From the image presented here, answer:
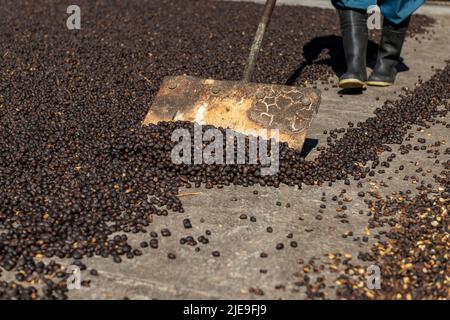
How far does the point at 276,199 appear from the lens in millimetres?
4727

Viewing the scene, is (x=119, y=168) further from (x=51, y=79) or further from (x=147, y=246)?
(x=51, y=79)

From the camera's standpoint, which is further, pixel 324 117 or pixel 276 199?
pixel 324 117

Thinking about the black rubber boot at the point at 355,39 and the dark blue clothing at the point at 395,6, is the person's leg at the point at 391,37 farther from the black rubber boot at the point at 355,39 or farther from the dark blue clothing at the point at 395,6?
the black rubber boot at the point at 355,39

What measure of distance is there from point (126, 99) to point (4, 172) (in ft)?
6.00

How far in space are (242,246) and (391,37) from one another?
4.09 m

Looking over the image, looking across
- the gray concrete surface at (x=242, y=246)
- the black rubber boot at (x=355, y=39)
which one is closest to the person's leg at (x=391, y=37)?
the black rubber boot at (x=355, y=39)

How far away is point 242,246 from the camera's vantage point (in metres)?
4.11

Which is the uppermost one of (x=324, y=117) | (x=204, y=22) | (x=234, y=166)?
(x=234, y=166)

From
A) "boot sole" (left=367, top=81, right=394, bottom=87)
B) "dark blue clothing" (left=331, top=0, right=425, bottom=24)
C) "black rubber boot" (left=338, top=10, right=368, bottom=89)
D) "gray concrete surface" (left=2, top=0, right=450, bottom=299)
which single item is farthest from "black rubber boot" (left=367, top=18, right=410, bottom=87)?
"gray concrete surface" (left=2, top=0, right=450, bottom=299)

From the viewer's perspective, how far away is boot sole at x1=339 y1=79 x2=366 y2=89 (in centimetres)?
659

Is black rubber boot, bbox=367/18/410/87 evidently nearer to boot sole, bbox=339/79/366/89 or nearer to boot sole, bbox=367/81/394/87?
boot sole, bbox=367/81/394/87

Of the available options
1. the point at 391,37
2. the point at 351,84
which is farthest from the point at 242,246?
the point at 391,37

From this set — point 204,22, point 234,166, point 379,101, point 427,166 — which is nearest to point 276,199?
point 234,166

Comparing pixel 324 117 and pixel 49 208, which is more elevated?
pixel 49 208
